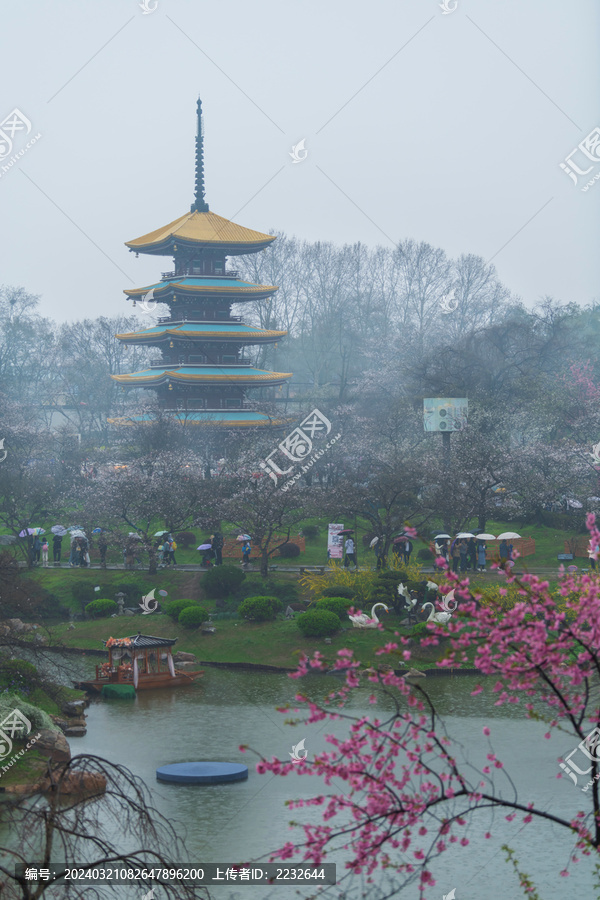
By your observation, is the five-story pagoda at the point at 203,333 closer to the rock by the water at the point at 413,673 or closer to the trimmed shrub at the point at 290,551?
the trimmed shrub at the point at 290,551

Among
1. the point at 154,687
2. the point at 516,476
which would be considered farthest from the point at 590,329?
the point at 154,687

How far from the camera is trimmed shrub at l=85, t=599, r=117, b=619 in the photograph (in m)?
38.5

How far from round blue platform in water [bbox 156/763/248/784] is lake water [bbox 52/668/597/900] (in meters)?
0.24

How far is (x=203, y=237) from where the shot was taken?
6381 centimetres

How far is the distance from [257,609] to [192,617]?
2.39 m

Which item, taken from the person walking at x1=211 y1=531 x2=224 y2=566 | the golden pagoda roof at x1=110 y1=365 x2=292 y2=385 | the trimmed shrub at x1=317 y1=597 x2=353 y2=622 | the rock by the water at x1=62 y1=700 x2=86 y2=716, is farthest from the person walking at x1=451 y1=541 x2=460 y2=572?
the golden pagoda roof at x1=110 y1=365 x2=292 y2=385

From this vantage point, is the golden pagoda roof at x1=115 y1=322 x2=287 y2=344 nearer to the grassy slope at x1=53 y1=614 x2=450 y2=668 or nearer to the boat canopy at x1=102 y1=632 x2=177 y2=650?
the grassy slope at x1=53 y1=614 x2=450 y2=668

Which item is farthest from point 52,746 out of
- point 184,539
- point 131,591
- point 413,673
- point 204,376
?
point 204,376

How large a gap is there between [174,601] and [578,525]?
799 inches

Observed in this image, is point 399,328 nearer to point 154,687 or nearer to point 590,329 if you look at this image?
point 590,329

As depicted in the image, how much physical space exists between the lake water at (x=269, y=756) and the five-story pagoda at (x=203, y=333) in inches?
1235

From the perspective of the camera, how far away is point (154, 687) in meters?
31.1
